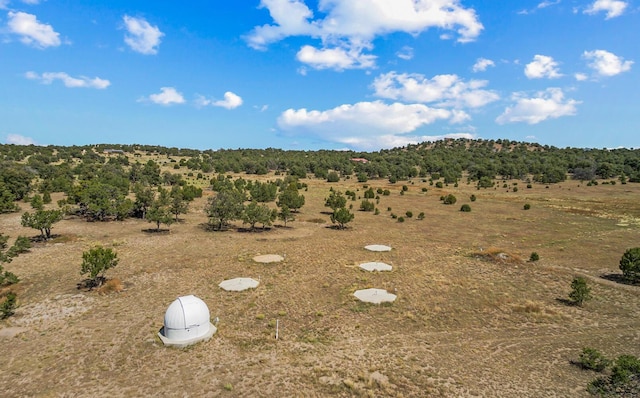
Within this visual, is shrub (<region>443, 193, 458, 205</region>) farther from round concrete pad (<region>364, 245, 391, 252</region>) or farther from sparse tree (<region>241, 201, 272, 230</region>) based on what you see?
sparse tree (<region>241, 201, 272, 230</region>)

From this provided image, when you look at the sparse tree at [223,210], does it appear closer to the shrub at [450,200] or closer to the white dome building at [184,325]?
the white dome building at [184,325]

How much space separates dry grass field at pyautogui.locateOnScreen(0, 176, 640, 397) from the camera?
55.7 feet

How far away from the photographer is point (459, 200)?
8156 centimetres

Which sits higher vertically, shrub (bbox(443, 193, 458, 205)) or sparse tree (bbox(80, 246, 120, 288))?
shrub (bbox(443, 193, 458, 205))

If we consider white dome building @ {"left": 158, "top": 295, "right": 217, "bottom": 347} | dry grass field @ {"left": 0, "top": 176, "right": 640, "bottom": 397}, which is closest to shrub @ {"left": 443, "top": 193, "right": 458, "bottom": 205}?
dry grass field @ {"left": 0, "top": 176, "right": 640, "bottom": 397}

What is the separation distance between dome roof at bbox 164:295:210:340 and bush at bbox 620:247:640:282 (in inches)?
1367

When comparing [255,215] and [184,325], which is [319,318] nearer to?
[184,325]

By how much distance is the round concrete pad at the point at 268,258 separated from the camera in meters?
35.1

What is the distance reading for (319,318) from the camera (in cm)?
2369

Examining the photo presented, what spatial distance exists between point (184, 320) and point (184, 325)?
28 centimetres

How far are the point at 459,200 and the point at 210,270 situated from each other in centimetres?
6491

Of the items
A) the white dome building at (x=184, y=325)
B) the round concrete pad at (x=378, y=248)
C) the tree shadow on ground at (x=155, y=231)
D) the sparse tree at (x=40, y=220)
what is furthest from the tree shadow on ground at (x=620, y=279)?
the sparse tree at (x=40, y=220)

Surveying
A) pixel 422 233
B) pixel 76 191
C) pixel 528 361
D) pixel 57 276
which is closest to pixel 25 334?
pixel 57 276

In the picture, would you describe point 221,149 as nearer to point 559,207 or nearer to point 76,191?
point 76,191
